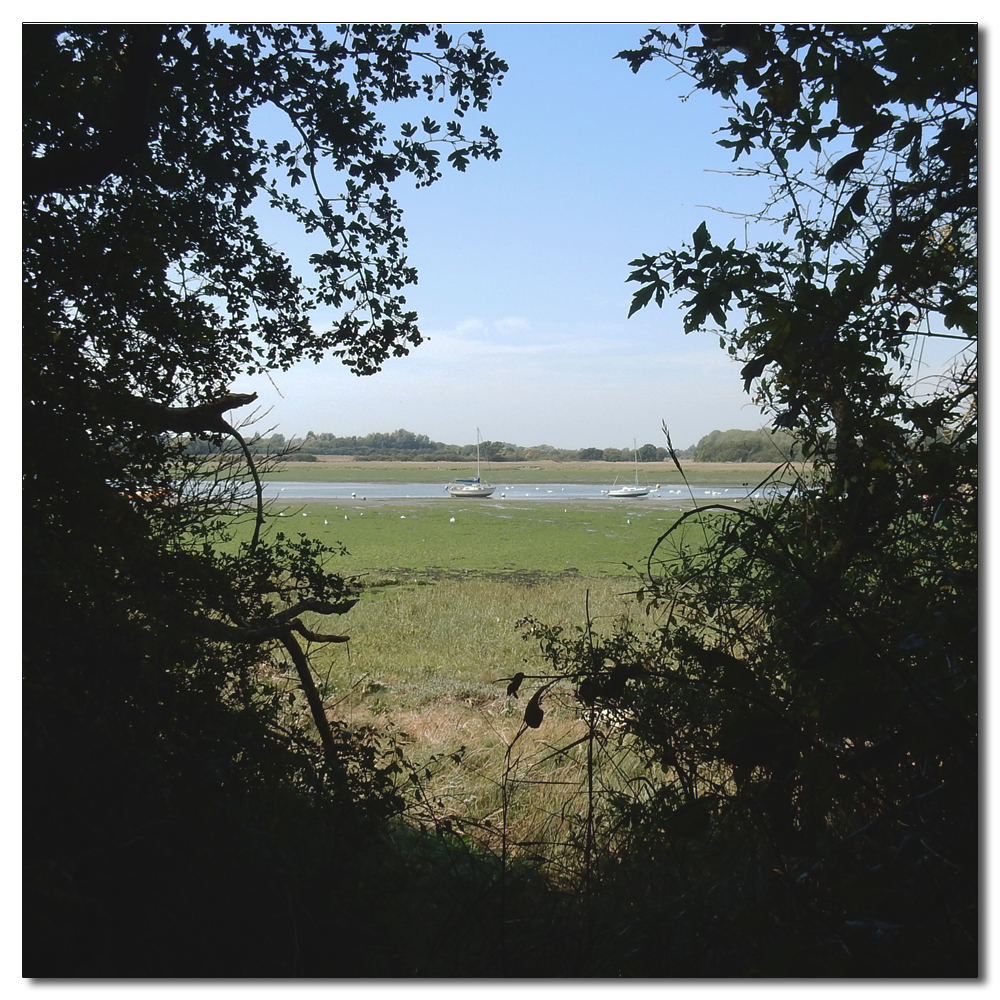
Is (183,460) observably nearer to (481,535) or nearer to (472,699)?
(472,699)

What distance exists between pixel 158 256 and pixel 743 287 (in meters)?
1.05

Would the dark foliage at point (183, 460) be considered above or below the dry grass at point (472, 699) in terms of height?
above

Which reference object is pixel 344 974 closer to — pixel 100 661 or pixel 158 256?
pixel 100 661

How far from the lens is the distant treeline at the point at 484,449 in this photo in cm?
224

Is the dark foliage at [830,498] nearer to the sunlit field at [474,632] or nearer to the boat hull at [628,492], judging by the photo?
the sunlit field at [474,632]

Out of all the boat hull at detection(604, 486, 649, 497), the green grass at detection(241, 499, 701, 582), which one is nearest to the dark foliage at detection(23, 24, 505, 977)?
the green grass at detection(241, 499, 701, 582)

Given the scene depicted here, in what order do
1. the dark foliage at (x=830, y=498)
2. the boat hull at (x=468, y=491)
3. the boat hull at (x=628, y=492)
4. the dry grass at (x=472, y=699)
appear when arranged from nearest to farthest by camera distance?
the dark foliage at (x=830, y=498) → the dry grass at (x=472, y=699) → the boat hull at (x=628, y=492) → the boat hull at (x=468, y=491)

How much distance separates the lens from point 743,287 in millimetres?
1474

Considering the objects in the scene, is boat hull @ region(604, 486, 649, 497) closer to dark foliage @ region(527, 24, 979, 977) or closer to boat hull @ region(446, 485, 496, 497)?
boat hull @ region(446, 485, 496, 497)

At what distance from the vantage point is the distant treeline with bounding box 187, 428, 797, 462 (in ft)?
7.34

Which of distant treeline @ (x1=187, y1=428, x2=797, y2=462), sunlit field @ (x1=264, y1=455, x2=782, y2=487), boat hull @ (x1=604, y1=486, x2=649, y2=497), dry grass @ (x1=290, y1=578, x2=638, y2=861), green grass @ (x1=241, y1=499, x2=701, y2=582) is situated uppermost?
distant treeline @ (x1=187, y1=428, x2=797, y2=462)

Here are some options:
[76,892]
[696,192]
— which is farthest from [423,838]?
[696,192]

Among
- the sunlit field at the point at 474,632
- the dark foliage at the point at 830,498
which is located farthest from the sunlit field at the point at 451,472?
the dark foliage at the point at 830,498

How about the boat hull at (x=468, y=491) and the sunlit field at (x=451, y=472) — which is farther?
the boat hull at (x=468, y=491)
